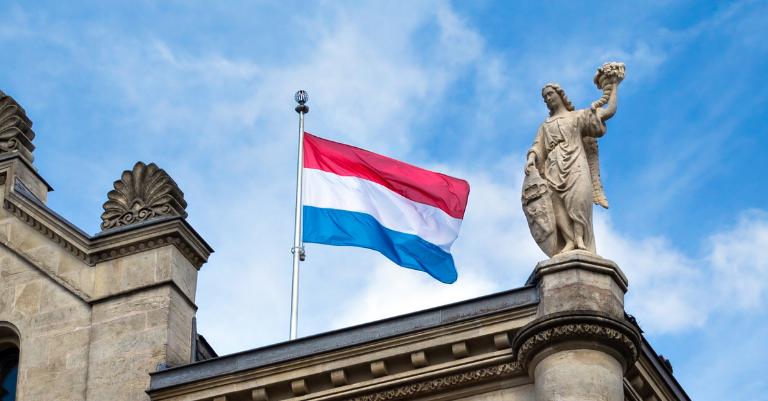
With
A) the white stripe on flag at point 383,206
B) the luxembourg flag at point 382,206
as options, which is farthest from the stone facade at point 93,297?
the white stripe on flag at point 383,206

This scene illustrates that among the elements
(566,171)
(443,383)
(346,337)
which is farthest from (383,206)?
(443,383)

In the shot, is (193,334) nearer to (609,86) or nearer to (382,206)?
(382,206)

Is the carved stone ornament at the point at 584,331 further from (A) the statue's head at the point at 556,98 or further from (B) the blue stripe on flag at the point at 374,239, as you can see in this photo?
(B) the blue stripe on flag at the point at 374,239

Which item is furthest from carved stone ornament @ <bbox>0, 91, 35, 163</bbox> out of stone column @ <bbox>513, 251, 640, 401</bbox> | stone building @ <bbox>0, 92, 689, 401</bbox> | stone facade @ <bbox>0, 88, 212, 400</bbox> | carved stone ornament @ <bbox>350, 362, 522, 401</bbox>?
stone column @ <bbox>513, 251, 640, 401</bbox>

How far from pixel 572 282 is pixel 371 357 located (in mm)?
3035

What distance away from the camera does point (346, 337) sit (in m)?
22.9

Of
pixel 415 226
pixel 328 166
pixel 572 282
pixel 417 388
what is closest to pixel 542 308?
pixel 572 282

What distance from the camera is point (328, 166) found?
28.5 meters

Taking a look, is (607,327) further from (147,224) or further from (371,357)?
(147,224)

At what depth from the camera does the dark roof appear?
73.2 ft

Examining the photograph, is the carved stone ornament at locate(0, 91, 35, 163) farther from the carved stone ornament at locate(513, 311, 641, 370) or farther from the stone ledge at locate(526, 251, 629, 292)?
the carved stone ornament at locate(513, 311, 641, 370)

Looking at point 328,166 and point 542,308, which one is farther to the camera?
point 328,166

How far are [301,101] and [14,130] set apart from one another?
5.50 meters

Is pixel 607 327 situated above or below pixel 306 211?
below
